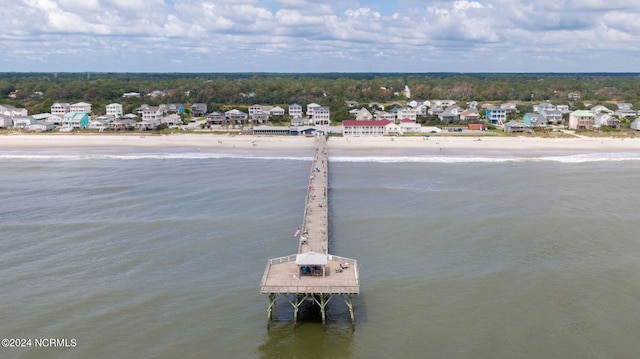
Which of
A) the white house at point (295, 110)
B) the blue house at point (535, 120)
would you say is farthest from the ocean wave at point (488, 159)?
the white house at point (295, 110)

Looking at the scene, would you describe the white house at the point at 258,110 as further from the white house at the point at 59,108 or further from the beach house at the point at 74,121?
the white house at the point at 59,108

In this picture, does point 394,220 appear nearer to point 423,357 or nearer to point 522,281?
point 522,281

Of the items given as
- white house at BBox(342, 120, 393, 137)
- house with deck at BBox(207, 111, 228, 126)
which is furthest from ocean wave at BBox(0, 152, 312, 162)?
house with deck at BBox(207, 111, 228, 126)

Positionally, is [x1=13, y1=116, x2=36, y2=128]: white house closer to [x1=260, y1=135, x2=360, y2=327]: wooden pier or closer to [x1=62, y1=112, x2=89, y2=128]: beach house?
[x1=62, y1=112, x2=89, y2=128]: beach house

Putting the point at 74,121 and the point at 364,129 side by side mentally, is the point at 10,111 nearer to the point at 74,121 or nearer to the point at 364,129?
the point at 74,121

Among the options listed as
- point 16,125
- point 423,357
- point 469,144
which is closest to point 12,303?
point 423,357

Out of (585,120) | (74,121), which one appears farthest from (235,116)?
(585,120)
